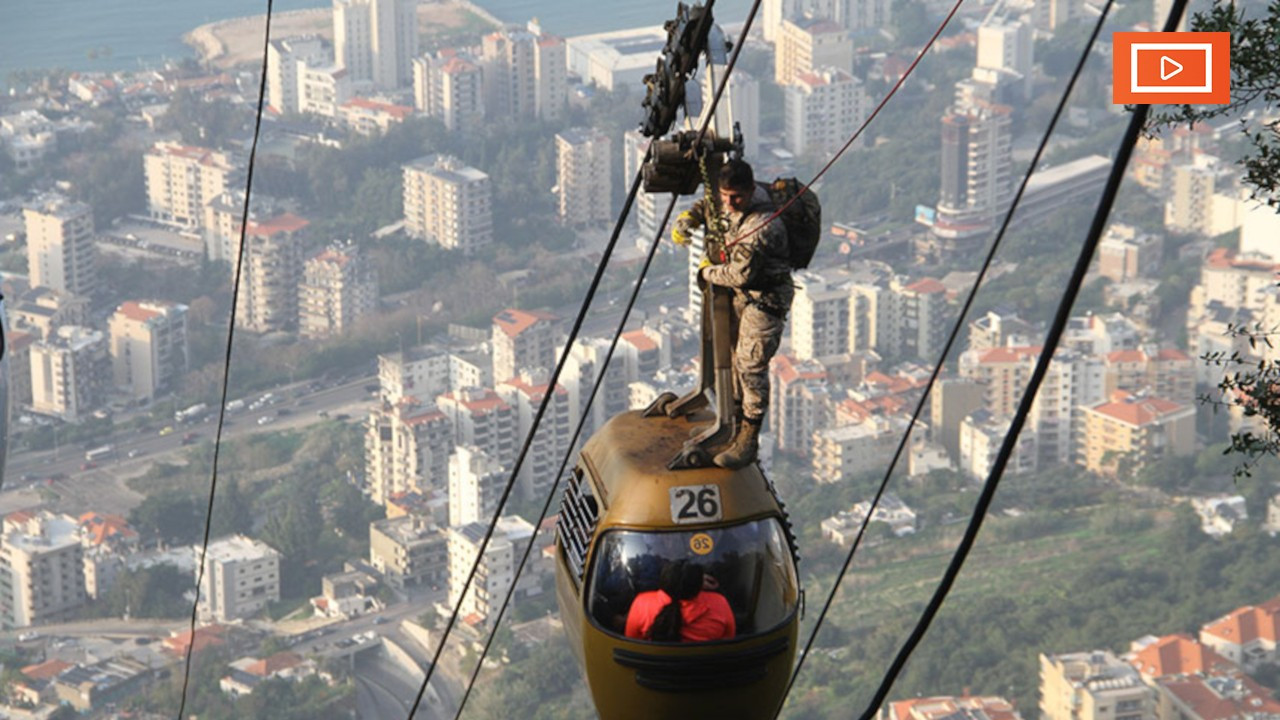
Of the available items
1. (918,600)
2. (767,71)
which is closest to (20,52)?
(767,71)

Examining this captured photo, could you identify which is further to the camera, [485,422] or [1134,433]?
[485,422]

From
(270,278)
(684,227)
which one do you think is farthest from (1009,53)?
(684,227)

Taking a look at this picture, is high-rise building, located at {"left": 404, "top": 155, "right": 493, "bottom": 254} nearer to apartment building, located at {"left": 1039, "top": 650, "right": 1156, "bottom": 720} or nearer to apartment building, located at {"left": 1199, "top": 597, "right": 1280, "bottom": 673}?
apartment building, located at {"left": 1039, "top": 650, "right": 1156, "bottom": 720}

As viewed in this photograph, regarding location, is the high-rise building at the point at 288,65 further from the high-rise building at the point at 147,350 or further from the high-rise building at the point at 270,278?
the high-rise building at the point at 147,350

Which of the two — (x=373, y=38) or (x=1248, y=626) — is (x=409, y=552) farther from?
(x=373, y=38)

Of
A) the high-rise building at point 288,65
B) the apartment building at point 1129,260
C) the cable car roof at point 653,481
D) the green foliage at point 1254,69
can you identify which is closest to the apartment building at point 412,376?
the apartment building at point 1129,260

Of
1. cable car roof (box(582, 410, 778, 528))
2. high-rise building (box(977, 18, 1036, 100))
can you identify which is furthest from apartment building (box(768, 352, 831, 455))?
cable car roof (box(582, 410, 778, 528))

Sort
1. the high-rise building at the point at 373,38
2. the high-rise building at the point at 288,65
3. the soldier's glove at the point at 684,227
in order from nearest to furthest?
the soldier's glove at the point at 684,227 < the high-rise building at the point at 288,65 < the high-rise building at the point at 373,38
